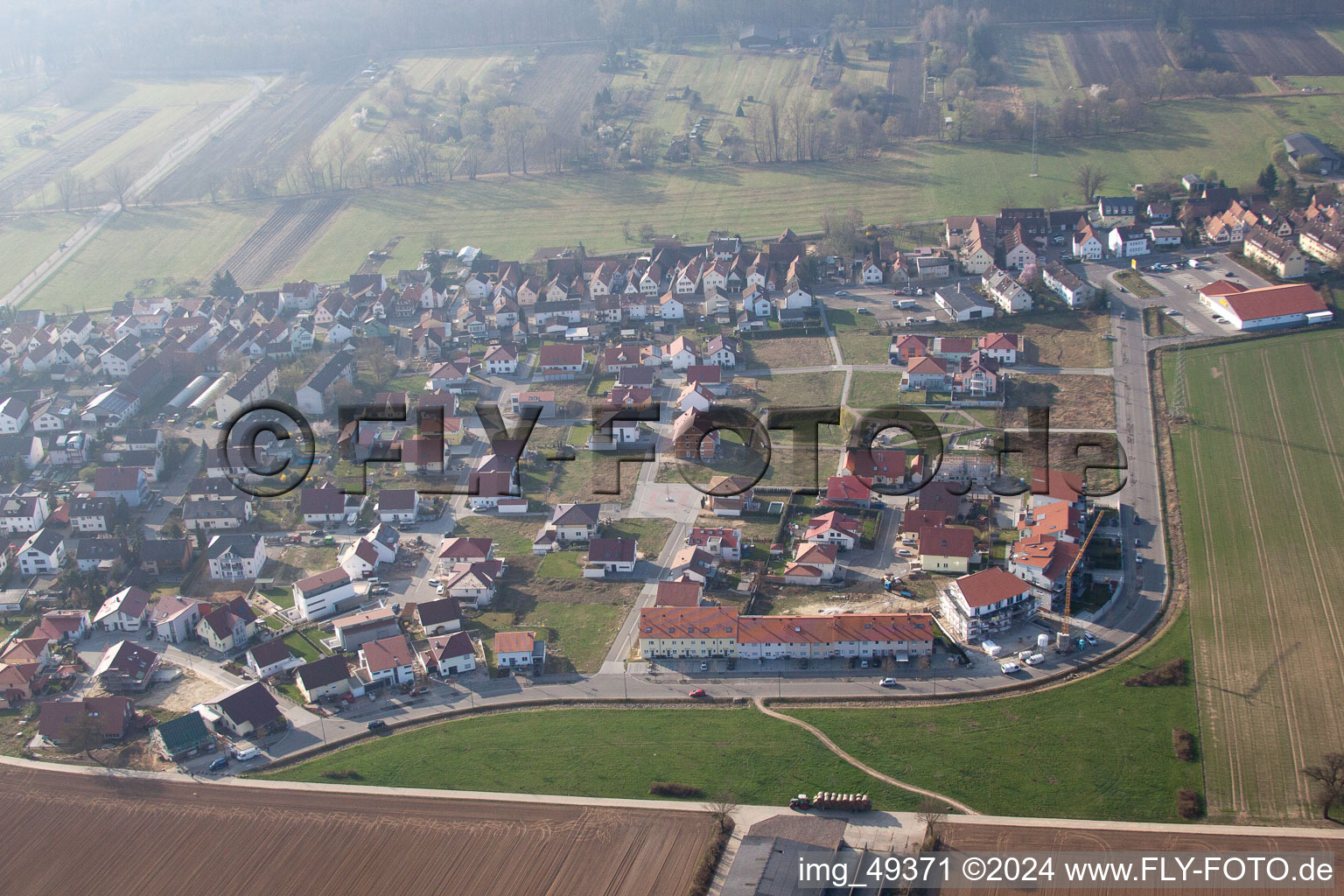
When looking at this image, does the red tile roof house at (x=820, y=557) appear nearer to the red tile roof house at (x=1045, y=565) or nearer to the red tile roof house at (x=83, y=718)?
the red tile roof house at (x=1045, y=565)

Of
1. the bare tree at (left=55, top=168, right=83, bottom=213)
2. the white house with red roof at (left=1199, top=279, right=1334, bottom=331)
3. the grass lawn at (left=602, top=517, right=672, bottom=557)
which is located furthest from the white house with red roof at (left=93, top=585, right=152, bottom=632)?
the bare tree at (left=55, top=168, right=83, bottom=213)

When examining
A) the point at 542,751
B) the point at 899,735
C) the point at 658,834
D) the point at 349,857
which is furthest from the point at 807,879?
the point at 349,857

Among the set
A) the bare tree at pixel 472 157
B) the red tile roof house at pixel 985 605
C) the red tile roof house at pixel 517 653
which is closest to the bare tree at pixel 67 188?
the bare tree at pixel 472 157

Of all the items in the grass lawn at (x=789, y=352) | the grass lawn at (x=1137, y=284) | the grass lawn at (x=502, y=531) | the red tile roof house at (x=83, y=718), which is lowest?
the grass lawn at (x=789, y=352)

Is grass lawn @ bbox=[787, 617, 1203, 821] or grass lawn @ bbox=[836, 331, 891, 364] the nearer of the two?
grass lawn @ bbox=[787, 617, 1203, 821]

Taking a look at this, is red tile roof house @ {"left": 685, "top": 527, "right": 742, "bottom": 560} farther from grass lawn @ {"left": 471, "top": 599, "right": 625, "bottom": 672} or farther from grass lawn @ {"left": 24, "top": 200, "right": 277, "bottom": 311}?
grass lawn @ {"left": 24, "top": 200, "right": 277, "bottom": 311}

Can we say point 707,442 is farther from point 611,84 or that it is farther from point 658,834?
point 611,84
